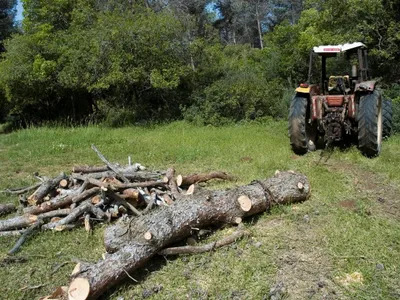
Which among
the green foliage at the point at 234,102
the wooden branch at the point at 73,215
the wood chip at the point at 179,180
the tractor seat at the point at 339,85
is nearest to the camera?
the wooden branch at the point at 73,215

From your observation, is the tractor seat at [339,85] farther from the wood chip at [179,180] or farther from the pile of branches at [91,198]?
the wood chip at [179,180]

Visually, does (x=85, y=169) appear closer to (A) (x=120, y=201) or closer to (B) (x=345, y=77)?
(A) (x=120, y=201)

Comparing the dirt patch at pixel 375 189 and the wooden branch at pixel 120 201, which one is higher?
the wooden branch at pixel 120 201

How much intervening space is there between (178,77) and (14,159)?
5.98 meters

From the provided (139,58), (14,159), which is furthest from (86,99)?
(14,159)

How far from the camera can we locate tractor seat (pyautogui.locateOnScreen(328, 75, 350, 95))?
25.2 ft

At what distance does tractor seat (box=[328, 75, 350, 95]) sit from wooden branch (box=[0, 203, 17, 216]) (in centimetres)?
616

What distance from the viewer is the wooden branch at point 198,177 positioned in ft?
17.4

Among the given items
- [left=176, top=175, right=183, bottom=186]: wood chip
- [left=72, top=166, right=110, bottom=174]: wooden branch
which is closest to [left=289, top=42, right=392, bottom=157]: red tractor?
[left=176, top=175, right=183, bottom=186]: wood chip

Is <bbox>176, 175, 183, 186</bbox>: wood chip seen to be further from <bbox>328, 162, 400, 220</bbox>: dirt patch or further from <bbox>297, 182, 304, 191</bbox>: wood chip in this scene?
<bbox>328, 162, 400, 220</bbox>: dirt patch

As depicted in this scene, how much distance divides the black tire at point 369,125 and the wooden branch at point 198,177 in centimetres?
254

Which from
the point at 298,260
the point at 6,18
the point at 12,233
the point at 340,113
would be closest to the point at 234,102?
the point at 340,113

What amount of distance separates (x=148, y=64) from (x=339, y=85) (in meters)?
6.80

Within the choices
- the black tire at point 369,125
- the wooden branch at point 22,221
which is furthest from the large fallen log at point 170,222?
the black tire at point 369,125
